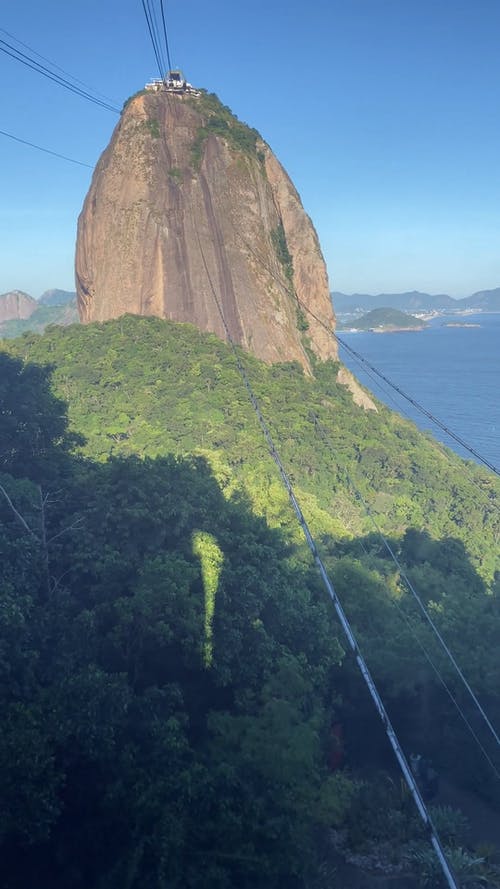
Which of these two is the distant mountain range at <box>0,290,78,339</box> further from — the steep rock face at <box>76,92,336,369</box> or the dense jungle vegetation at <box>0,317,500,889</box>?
the dense jungle vegetation at <box>0,317,500,889</box>

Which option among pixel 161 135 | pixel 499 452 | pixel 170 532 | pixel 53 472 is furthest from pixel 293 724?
pixel 499 452

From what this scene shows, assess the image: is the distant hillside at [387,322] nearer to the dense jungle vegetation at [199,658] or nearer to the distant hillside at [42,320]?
the distant hillside at [42,320]

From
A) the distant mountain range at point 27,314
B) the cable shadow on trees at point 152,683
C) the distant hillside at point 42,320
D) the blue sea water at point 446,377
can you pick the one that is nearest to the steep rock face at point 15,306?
the distant mountain range at point 27,314

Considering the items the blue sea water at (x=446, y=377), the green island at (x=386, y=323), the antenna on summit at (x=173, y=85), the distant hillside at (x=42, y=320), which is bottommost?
the blue sea water at (x=446, y=377)

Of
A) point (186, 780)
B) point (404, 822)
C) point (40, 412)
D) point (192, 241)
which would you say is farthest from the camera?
point (192, 241)

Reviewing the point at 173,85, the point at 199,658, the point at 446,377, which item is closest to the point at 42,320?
the point at 446,377

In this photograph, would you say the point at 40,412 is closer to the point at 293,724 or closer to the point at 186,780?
the point at 293,724

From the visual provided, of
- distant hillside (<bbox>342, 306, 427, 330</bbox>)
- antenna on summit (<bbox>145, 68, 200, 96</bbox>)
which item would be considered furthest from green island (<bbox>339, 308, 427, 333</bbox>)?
antenna on summit (<bbox>145, 68, 200, 96</bbox>)
